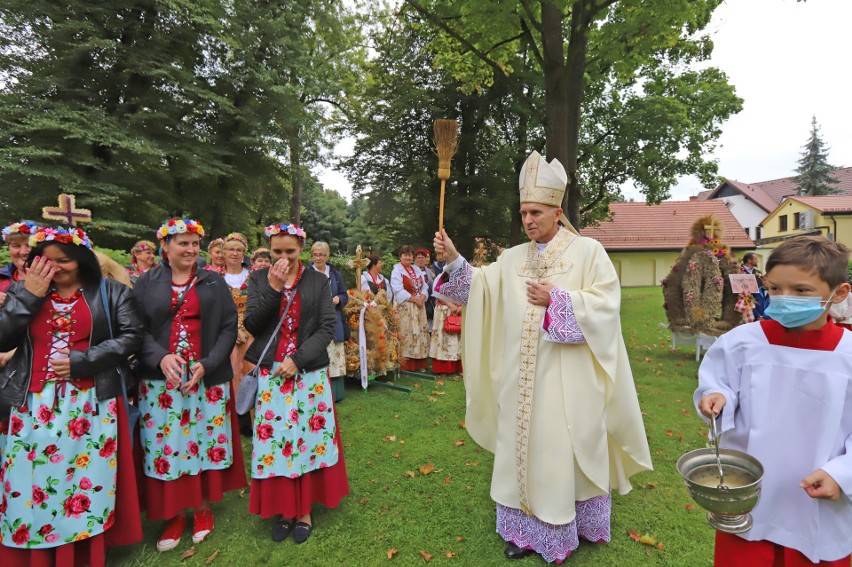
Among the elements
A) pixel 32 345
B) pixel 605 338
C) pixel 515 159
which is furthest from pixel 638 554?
pixel 515 159

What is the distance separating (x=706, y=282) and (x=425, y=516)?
24.6 ft

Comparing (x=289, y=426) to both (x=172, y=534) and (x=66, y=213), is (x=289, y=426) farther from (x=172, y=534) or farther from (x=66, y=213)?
(x=66, y=213)

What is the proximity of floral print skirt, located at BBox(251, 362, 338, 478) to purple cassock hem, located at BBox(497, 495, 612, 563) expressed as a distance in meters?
1.48

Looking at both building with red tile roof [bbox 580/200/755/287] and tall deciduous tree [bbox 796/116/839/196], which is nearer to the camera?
building with red tile roof [bbox 580/200/755/287]

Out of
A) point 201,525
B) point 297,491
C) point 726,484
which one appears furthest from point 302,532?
point 726,484

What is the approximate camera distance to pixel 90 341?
3059 mm

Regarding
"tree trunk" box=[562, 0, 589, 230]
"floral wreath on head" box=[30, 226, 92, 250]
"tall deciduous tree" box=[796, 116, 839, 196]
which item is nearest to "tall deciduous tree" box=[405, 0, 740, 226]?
"tree trunk" box=[562, 0, 589, 230]

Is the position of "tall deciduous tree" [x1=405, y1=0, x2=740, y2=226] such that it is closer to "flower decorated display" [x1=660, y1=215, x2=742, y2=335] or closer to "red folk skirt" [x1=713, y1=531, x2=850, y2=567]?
"flower decorated display" [x1=660, y1=215, x2=742, y2=335]

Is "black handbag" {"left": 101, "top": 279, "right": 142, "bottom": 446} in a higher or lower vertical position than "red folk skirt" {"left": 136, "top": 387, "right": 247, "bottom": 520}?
higher

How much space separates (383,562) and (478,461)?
190cm

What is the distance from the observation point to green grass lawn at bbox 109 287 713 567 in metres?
3.44

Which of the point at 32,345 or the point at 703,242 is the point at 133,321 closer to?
the point at 32,345

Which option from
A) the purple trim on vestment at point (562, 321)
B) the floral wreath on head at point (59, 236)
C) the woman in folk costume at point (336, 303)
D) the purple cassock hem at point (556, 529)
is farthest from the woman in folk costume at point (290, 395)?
the woman in folk costume at point (336, 303)

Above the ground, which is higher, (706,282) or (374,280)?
(374,280)
